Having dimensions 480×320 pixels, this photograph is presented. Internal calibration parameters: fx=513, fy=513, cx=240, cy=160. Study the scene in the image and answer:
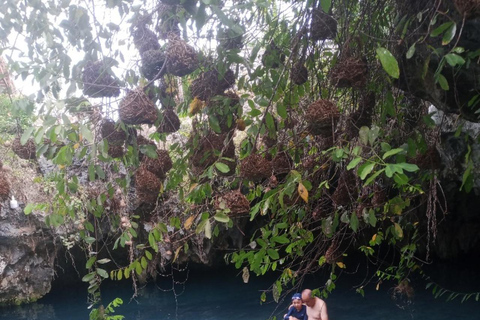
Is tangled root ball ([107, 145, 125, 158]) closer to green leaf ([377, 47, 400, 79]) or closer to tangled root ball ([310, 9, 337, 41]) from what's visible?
tangled root ball ([310, 9, 337, 41])

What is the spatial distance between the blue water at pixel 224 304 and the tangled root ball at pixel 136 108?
12.0ft

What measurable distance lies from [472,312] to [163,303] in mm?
4139

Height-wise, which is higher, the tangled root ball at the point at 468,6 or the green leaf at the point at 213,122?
the tangled root ball at the point at 468,6

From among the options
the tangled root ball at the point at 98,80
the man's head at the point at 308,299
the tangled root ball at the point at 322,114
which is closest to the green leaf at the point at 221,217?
the tangled root ball at the point at 322,114

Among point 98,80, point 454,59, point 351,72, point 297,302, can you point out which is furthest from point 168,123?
point 297,302

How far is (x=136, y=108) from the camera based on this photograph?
5.25 ft

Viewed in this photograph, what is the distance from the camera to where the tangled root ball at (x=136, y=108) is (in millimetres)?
1599

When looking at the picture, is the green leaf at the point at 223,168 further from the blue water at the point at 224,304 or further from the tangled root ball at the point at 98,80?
the blue water at the point at 224,304

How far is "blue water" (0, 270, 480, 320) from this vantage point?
575 cm

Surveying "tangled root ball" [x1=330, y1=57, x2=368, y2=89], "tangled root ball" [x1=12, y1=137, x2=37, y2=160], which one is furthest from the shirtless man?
"tangled root ball" [x1=330, y1=57, x2=368, y2=89]

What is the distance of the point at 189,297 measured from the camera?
304 inches

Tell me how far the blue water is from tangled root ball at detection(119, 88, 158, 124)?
3664 millimetres

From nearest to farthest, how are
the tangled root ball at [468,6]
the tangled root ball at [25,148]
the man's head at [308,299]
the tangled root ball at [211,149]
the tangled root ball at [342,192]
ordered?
the tangled root ball at [468,6] → the tangled root ball at [211,149] → the tangled root ball at [342,192] → the tangled root ball at [25,148] → the man's head at [308,299]

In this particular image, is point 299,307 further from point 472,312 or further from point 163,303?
point 163,303
